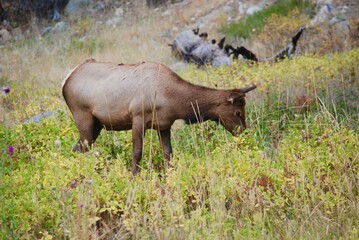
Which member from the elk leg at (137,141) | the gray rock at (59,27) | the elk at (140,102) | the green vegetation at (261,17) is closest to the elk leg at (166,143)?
the elk at (140,102)

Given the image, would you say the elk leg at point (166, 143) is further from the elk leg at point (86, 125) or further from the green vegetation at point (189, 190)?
the elk leg at point (86, 125)

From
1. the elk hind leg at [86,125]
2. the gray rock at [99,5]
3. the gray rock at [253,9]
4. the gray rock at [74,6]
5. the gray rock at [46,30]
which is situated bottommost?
the gray rock at [253,9]

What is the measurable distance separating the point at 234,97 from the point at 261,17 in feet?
36.1

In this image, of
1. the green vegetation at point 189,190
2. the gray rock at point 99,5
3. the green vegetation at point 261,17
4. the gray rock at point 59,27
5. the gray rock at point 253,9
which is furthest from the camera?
the gray rock at point 99,5

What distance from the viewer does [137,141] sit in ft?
21.1

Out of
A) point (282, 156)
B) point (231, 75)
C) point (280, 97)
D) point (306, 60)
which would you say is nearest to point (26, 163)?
point (282, 156)

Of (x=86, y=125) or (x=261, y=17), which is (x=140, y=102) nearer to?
(x=86, y=125)

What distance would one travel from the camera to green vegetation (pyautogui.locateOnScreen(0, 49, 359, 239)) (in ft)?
14.4

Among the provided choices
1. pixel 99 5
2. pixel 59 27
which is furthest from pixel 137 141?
pixel 99 5

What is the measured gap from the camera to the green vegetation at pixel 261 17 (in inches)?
653

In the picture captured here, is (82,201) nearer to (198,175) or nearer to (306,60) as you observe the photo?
(198,175)

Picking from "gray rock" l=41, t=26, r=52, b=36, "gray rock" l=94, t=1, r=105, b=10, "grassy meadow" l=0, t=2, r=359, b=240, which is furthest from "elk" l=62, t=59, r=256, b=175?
"gray rock" l=94, t=1, r=105, b=10

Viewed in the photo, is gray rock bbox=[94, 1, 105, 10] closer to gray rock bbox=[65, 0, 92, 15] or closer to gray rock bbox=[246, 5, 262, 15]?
gray rock bbox=[65, 0, 92, 15]

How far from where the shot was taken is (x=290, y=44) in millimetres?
12953
